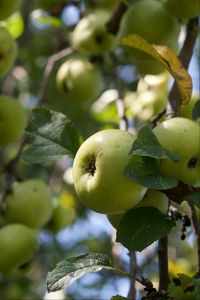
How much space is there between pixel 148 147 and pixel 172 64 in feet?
1.08

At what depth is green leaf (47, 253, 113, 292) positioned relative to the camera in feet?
A: 3.67

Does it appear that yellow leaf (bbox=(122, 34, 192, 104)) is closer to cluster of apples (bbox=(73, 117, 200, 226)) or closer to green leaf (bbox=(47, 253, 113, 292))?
cluster of apples (bbox=(73, 117, 200, 226))

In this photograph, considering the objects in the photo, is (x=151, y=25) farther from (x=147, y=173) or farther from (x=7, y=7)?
(x=147, y=173)

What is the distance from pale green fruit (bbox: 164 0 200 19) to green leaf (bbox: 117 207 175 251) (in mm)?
761

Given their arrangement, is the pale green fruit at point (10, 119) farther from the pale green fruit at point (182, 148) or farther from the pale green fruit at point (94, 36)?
the pale green fruit at point (182, 148)

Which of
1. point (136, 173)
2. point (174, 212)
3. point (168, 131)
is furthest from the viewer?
point (174, 212)

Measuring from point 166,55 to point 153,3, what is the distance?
572 millimetres

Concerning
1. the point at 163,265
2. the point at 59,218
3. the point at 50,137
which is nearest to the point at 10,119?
the point at 50,137

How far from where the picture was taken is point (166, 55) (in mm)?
1397

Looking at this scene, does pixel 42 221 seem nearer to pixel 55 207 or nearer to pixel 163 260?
pixel 55 207

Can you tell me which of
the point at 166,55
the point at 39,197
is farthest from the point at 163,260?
the point at 39,197

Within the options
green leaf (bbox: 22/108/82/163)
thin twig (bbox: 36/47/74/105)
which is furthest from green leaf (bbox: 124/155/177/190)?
thin twig (bbox: 36/47/74/105)

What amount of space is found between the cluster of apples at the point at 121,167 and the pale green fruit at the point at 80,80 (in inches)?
52.0

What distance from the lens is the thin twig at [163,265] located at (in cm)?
128
